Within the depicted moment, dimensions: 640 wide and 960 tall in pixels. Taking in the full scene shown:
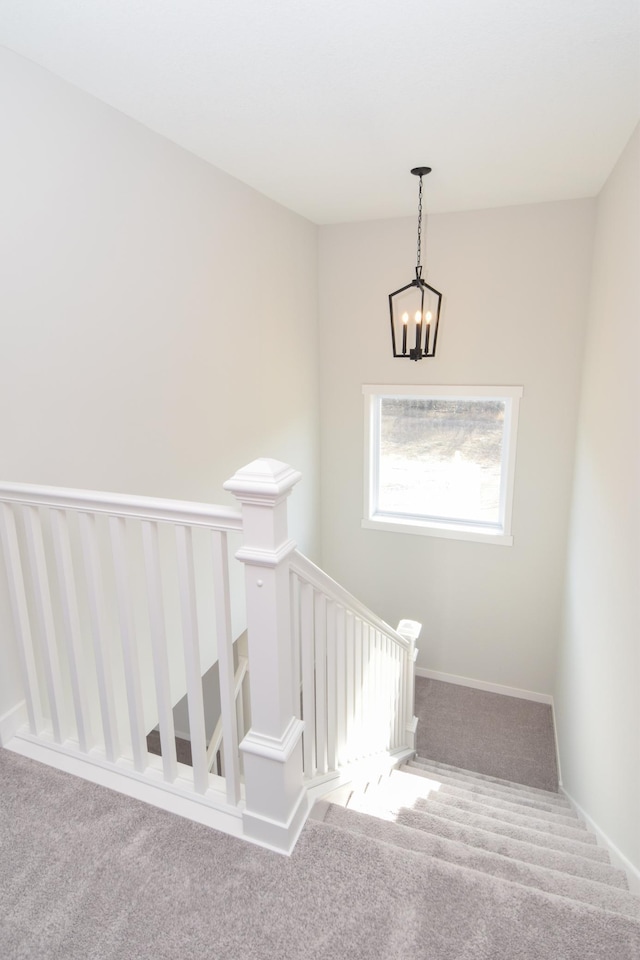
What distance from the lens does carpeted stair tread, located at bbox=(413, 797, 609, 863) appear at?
222cm

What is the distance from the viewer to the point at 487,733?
14.1 ft

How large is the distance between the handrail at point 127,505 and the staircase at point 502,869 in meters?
0.97

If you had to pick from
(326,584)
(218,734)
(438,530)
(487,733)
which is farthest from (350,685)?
(487,733)

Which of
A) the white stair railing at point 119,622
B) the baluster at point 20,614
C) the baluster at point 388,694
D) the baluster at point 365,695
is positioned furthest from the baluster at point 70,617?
the baluster at point 388,694

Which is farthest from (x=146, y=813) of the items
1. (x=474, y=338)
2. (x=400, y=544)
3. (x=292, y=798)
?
(x=474, y=338)

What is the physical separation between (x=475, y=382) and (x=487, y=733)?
2.81 meters

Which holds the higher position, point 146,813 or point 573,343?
point 573,343

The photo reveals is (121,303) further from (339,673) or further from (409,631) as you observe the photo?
(409,631)

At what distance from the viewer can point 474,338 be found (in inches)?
162

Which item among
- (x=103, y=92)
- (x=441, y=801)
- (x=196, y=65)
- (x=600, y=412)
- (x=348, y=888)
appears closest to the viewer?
(x=348, y=888)

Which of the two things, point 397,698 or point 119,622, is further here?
point 397,698

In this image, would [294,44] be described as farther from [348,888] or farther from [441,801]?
[441,801]

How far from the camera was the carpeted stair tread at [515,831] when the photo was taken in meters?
2.22

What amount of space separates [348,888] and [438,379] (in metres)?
3.58
